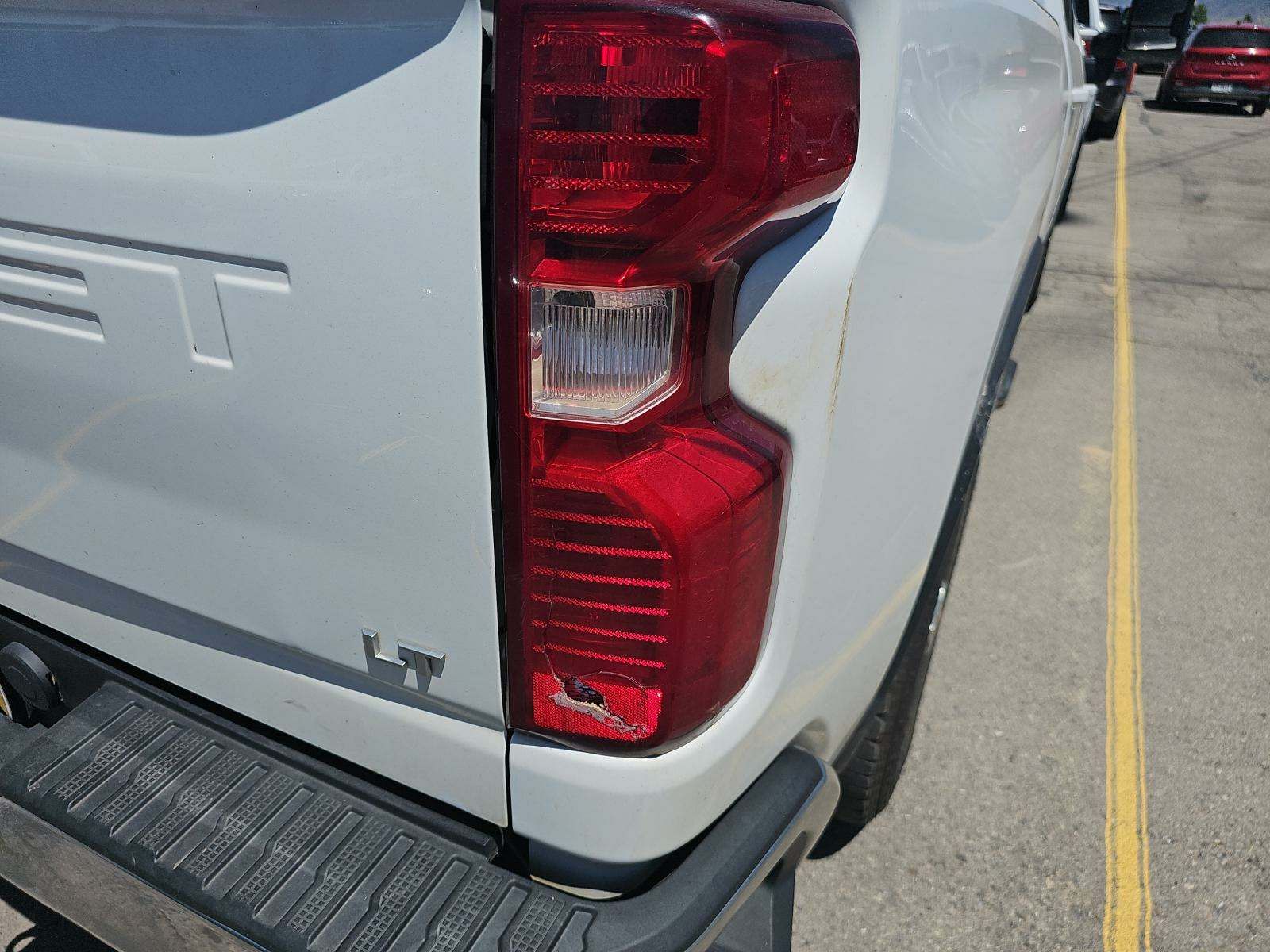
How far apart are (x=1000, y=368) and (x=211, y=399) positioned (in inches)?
95.9

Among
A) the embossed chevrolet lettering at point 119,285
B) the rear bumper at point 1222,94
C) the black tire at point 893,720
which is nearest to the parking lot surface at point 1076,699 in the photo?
the black tire at point 893,720

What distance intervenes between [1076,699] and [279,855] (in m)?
2.47

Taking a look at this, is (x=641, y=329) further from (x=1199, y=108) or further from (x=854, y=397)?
(x=1199, y=108)

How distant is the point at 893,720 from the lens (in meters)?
2.20

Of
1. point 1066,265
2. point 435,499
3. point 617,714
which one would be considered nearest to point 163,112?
point 435,499

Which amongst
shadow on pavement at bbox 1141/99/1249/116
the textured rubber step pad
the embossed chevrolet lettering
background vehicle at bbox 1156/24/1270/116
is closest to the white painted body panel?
the textured rubber step pad

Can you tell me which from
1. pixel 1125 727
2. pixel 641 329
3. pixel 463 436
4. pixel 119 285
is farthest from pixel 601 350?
pixel 1125 727

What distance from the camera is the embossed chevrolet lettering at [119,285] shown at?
1.18m

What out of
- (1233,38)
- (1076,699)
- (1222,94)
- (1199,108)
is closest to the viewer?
(1076,699)

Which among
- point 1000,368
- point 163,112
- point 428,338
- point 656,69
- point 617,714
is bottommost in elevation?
point 1000,368

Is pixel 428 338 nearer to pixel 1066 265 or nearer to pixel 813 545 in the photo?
pixel 813 545

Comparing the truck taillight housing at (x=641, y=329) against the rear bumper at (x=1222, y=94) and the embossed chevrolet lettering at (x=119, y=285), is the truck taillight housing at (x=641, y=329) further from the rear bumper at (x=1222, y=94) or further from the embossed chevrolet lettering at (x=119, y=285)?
the rear bumper at (x=1222, y=94)

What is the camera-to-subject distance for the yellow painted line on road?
2.28 meters

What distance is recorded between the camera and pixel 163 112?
3.77ft
